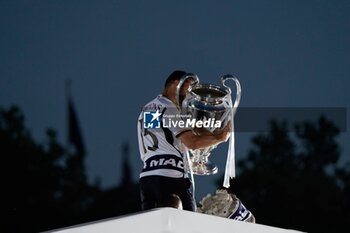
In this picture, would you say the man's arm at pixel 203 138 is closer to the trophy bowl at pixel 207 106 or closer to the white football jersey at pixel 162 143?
the trophy bowl at pixel 207 106

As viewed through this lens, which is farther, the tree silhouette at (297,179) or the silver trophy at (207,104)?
the tree silhouette at (297,179)

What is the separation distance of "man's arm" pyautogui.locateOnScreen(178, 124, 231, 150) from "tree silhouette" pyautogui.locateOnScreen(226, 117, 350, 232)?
109 centimetres

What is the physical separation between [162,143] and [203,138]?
219 mm

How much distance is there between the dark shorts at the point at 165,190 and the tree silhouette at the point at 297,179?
962 mm

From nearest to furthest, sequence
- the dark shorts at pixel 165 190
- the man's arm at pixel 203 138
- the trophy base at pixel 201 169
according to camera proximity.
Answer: the man's arm at pixel 203 138 < the dark shorts at pixel 165 190 < the trophy base at pixel 201 169

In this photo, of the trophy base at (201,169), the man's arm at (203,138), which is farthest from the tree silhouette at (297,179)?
the man's arm at (203,138)

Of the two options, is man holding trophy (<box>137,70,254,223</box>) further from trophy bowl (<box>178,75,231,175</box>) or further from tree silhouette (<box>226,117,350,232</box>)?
tree silhouette (<box>226,117,350,232</box>)

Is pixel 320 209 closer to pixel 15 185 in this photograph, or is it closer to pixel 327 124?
pixel 327 124

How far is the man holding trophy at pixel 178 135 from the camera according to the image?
8.73ft

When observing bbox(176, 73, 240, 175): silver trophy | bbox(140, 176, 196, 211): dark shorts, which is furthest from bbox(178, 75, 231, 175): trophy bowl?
bbox(140, 176, 196, 211): dark shorts

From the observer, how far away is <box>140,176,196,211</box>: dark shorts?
2750 millimetres

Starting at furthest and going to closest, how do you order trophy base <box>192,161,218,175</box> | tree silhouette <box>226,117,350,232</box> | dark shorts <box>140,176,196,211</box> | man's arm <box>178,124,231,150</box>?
tree silhouette <box>226,117,350,232</box> < trophy base <box>192,161,218,175</box> < dark shorts <box>140,176,196,211</box> < man's arm <box>178,124,231,150</box>

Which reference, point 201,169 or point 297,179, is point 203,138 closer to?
point 201,169

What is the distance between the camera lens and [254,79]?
3.50m
